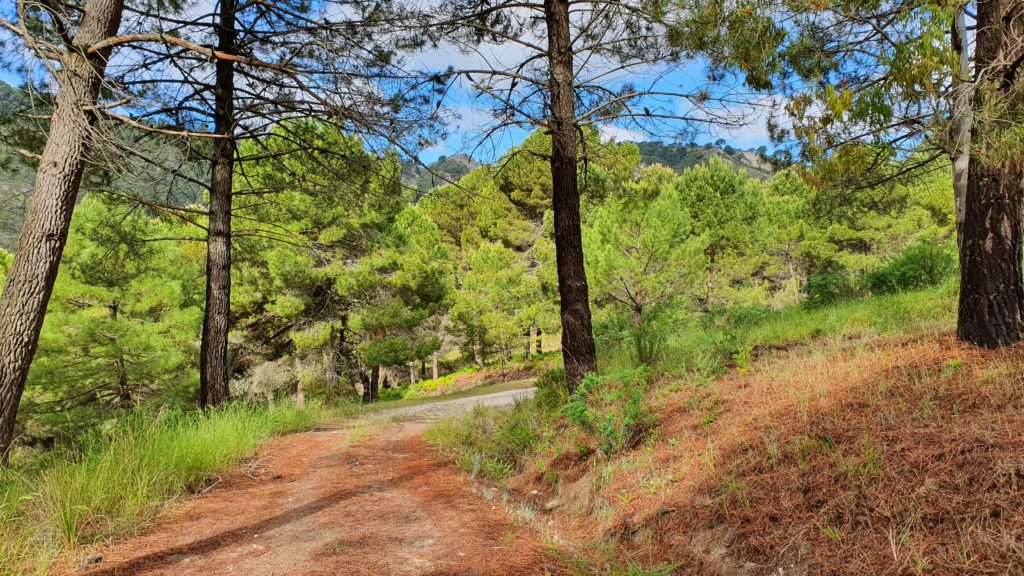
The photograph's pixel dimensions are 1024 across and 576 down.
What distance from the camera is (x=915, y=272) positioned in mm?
9555

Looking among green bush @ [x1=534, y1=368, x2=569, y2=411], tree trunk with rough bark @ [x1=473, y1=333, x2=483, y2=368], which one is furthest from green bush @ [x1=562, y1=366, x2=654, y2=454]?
tree trunk with rough bark @ [x1=473, y1=333, x2=483, y2=368]

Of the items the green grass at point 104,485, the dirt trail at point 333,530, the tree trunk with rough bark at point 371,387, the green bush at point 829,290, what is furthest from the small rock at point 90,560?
the tree trunk with rough bark at point 371,387

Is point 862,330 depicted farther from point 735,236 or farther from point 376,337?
point 735,236

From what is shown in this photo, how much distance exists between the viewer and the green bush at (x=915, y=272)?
30.7 ft

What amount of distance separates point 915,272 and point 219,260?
39.3 feet

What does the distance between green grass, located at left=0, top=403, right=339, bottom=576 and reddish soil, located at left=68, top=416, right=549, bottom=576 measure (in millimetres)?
186

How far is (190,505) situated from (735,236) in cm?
2367

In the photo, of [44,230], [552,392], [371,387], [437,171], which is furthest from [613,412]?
[371,387]

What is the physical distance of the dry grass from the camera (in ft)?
7.16

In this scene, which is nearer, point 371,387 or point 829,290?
point 829,290

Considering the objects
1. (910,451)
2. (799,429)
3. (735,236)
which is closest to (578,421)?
(799,429)

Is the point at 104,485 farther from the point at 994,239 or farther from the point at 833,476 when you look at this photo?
the point at 994,239

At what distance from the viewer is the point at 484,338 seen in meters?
24.2

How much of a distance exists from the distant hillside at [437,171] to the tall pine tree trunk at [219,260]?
120 inches
